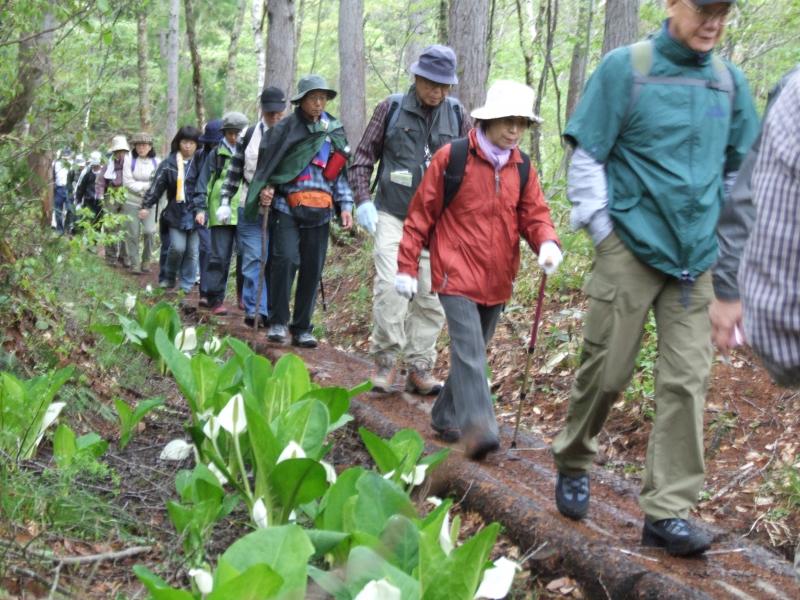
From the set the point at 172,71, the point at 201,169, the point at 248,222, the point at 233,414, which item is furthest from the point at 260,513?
the point at 172,71

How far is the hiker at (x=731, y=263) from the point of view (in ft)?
8.73

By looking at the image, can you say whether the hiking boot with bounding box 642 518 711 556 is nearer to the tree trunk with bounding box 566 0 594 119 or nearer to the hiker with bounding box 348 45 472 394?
the hiker with bounding box 348 45 472 394

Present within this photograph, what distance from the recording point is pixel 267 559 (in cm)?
279

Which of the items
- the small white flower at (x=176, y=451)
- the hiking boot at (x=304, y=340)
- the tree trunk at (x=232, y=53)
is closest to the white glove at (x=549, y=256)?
the small white flower at (x=176, y=451)

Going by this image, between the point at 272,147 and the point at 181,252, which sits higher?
the point at 272,147

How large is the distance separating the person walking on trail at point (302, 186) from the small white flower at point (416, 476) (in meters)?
4.38

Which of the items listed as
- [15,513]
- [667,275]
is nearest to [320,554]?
[15,513]

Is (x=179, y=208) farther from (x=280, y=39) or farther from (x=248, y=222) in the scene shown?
(x=248, y=222)

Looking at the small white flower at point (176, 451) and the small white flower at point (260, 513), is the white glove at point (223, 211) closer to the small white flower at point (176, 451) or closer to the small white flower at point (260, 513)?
the small white flower at point (176, 451)

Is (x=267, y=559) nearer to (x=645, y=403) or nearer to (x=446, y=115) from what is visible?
(x=645, y=403)

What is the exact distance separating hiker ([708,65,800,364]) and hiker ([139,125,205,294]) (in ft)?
35.9

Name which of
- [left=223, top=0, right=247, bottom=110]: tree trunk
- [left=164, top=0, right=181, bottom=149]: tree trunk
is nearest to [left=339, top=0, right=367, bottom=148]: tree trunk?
[left=164, top=0, right=181, bottom=149]: tree trunk

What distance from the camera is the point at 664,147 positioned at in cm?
390

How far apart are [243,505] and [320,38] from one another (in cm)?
3820
